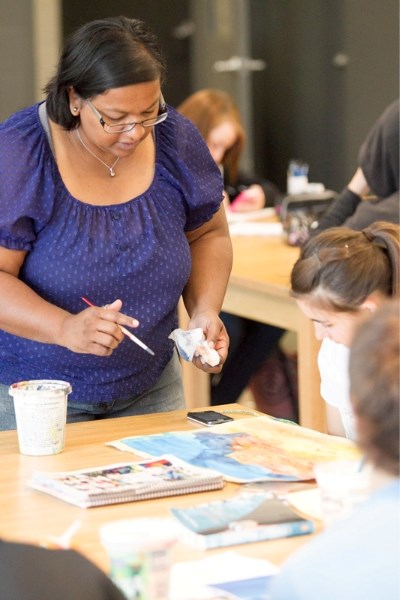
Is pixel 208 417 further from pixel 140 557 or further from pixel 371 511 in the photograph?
pixel 371 511

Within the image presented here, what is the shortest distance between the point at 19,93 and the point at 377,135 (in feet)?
12.3

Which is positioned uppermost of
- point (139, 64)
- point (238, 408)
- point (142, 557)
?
point (139, 64)

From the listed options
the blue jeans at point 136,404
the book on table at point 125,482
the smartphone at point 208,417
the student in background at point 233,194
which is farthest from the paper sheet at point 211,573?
the student in background at point 233,194

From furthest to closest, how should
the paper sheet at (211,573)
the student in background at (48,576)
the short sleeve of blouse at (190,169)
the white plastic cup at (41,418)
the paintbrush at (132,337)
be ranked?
the short sleeve of blouse at (190,169) < the paintbrush at (132,337) < the white plastic cup at (41,418) < the paper sheet at (211,573) < the student in background at (48,576)

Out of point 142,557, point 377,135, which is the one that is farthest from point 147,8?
point 142,557

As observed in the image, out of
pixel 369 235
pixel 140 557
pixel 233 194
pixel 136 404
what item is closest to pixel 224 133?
pixel 233 194

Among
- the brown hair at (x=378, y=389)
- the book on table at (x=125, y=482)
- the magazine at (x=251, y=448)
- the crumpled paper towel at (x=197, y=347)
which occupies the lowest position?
the magazine at (x=251, y=448)

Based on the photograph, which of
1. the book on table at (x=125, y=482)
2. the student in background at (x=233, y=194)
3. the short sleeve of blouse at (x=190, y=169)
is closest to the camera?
the book on table at (x=125, y=482)

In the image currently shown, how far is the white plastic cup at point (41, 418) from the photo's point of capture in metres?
2.04

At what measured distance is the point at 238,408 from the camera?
2391mm

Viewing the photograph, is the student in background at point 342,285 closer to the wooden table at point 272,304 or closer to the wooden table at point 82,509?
the wooden table at point 82,509

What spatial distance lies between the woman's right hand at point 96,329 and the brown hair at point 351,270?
50cm

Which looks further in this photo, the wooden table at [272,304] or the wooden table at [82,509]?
the wooden table at [272,304]

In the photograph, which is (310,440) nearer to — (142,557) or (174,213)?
(174,213)
